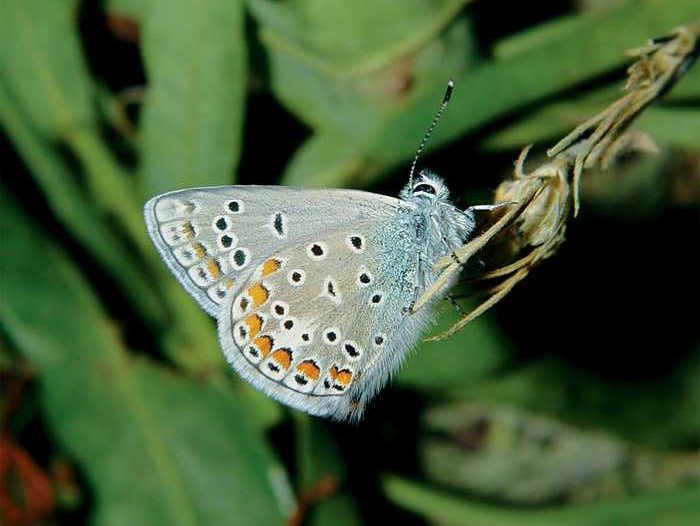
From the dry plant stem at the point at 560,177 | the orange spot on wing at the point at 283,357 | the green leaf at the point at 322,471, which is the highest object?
the dry plant stem at the point at 560,177

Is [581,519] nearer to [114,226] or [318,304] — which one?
[318,304]

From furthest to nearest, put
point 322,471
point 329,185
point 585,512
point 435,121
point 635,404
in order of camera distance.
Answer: point 635,404
point 585,512
point 322,471
point 329,185
point 435,121

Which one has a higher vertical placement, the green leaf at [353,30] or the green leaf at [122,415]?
the green leaf at [353,30]

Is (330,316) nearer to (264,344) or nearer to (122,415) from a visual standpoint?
(264,344)

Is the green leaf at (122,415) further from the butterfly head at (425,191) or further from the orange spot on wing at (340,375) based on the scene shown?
the butterfly head at (425,191)

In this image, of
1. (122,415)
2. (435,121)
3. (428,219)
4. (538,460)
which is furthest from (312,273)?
(538,460)

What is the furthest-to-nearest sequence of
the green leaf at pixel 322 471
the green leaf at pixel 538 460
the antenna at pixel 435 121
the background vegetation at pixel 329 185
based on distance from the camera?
1. the green leaf at pixel 538 460
2. the green leaf at pixel 322 471
3. the background vegetation at pixel 329 185
4. the antenna at pixel 435 121

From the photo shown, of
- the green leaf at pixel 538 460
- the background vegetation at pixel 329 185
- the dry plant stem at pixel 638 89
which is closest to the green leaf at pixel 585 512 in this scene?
the background vegetation at pixel 329 185
